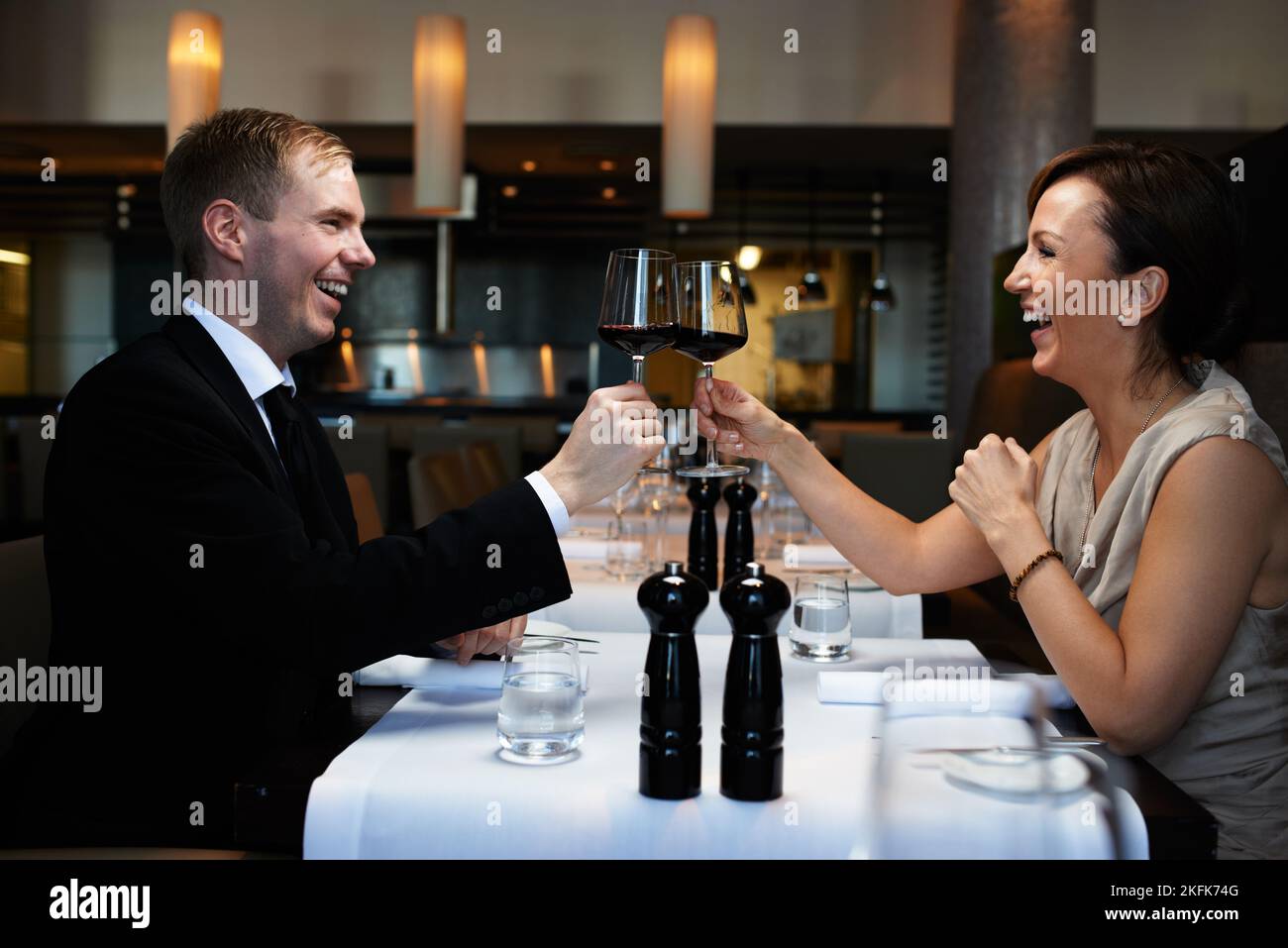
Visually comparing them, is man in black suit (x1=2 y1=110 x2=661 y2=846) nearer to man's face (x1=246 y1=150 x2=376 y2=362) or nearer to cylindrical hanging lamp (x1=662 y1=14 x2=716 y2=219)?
man's face (x1=246 y1=150 x2=376 y2=362)

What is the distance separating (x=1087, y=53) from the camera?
5754mm

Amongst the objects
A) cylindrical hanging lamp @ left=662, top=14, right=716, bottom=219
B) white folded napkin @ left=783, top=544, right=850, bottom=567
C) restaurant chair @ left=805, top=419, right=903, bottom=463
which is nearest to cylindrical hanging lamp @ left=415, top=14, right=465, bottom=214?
cylindrical hanging lamp @ left=662, top=14, right=716, bottom=219

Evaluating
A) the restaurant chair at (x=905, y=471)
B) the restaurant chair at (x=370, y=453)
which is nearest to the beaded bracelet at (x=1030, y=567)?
the restaurant chair at (x=905, y=471)

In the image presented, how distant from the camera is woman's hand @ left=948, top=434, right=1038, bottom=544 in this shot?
4.90 ft

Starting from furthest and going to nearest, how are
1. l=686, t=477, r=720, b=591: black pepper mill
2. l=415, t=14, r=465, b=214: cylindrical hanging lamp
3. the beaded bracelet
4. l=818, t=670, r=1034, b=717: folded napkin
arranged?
l=415, t=14, r=465, b=214: cylindrical hanging lamp → l=686, t=477, r=720, b=591: black pepper mill → the beaded bracelet → l=818, t=670, r=1034, b=717: folded napkin

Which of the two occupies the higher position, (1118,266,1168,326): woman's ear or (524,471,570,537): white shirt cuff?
(1118,266,1168,326): woman's ear

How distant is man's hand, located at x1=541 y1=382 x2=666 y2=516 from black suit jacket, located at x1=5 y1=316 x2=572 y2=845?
0.18 ft

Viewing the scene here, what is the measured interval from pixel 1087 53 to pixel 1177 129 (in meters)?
2.79

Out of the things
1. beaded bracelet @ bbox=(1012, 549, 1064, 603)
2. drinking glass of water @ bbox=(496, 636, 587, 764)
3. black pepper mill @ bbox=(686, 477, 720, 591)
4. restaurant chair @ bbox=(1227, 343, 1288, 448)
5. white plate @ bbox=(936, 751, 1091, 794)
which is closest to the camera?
white plate @ bbox=(936, 751, 1091, 794)

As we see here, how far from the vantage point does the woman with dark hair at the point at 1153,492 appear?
1358 mm

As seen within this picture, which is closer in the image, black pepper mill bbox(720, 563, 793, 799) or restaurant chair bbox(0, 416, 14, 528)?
black pepper mill bbox(720, 563, 793, 799)

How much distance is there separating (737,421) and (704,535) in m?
0.60
